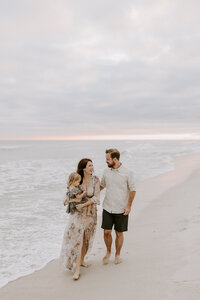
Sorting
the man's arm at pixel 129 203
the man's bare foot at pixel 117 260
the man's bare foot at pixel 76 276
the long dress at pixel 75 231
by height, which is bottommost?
the man's bare foot at pixel 76 276

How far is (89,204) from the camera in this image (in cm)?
414

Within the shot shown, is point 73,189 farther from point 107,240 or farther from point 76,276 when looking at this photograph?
point 76,276

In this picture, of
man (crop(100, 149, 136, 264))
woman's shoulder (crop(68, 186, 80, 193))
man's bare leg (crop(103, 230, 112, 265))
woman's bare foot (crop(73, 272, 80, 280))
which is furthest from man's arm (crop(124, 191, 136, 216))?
woman's bare foot (crop(73, 272, 80, 280))

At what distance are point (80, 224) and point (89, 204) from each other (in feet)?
1.26

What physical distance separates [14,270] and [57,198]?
5.96 meters

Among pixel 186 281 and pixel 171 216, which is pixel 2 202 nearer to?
pixel 171 216

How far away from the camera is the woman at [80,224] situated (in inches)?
163

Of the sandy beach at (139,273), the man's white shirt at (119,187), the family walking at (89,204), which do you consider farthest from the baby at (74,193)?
the sandy beach at (139,273)

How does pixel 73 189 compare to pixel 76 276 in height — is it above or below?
above

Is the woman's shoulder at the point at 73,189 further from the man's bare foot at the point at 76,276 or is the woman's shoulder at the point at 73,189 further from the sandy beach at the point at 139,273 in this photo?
the sandy beach at the point at 139,273

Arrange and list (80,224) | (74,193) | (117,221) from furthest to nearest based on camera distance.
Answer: (117,221)
(80,224)
(74,193)

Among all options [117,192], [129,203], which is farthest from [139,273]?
[117,192]

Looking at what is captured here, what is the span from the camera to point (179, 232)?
231 inches

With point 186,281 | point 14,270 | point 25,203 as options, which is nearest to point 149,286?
point 186,281
